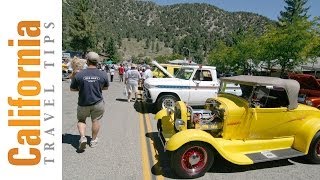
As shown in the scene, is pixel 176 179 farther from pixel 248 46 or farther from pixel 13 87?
pixel 248 46

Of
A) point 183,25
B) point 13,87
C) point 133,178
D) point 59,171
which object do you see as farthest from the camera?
point 183,25

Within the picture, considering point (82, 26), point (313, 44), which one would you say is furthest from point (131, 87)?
point (82, 26)

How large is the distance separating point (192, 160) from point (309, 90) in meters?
7.36

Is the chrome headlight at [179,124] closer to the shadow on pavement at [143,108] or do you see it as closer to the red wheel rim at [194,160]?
the red wheel rim at [194,160]

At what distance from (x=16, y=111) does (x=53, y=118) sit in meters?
0.51

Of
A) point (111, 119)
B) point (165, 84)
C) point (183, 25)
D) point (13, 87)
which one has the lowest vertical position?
point (111, 119)

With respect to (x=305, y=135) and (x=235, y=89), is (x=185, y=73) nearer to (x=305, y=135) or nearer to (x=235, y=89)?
(x=235, y=89)

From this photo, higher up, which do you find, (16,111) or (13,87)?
(13,87)

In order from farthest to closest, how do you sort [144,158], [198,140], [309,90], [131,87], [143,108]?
1. [131,87]
2. [143,108]
3. [309,90]
4. [144,158]
5. [198,140]

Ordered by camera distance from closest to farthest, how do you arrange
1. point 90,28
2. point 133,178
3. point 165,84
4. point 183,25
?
point 133,178 < point 165,84 < point 90,28 < point 183,25

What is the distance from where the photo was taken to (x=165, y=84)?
1291 cm

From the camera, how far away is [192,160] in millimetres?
6406

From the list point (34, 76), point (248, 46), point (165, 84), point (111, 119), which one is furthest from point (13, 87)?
point (248, 46)

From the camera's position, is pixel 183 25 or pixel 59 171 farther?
pixel 183 25
